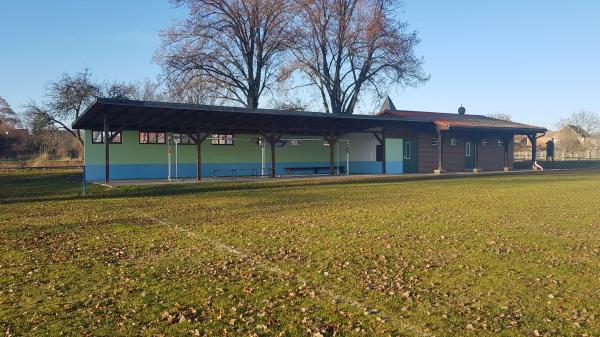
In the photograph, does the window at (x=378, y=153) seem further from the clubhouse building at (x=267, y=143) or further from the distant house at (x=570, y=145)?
the distant house at (x=570, y=145)

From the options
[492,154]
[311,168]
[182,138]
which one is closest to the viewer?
[182,138]

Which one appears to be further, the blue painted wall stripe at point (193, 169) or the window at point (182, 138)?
the window at point (182, 138)

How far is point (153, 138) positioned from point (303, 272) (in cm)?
2259

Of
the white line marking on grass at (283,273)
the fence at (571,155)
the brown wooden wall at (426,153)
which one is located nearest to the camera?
the white line marking on grass at (283,273)

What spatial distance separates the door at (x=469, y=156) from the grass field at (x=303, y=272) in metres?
23.3

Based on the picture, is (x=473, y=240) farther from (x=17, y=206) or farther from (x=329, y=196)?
(x=17, y=206)

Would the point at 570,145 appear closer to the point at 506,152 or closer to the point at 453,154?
the point at 506,152

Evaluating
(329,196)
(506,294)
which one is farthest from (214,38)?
(506,294)

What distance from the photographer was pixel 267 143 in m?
30.8

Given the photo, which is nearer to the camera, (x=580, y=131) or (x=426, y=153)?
(x=426, y=153)

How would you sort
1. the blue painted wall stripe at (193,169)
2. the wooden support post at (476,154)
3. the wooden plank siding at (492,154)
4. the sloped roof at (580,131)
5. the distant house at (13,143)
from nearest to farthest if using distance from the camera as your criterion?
the blue painted wall stripe at (193,169), the wooden support post at (476,154), the wooden plank siding at (492,154), the distant house at (13,143), the sloped roof at (580,131)

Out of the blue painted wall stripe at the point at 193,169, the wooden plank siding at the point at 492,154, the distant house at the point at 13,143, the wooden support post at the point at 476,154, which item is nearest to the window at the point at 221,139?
the blue painted wall stripe at the point at 193,169

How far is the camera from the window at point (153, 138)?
2684cm

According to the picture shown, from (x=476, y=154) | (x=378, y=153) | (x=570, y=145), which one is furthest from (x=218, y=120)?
(x=570, y=145)
